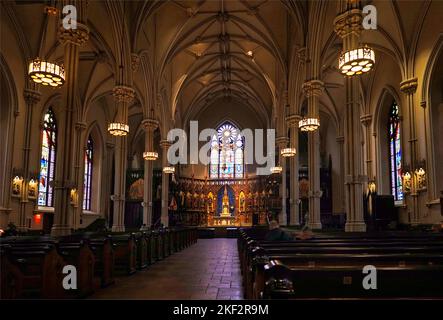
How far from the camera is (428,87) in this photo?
20.0 meters

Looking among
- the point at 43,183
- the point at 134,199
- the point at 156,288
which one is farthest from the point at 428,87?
the point at 134,199

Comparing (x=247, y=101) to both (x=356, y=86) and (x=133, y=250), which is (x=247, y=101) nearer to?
(x=356, y=86)

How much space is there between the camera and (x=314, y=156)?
70.8ft

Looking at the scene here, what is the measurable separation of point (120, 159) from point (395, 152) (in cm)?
1781

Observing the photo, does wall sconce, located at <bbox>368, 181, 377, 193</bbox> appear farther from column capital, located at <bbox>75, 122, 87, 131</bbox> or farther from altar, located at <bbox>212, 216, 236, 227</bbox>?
column capital, located at <bbox>75, 122, 87, 131</bbox>

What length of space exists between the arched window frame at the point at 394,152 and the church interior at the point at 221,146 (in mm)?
142

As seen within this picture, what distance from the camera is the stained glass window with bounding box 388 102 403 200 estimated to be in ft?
84.3

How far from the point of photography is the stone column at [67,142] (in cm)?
1291

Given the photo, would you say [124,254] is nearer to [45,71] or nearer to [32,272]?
[32,272]

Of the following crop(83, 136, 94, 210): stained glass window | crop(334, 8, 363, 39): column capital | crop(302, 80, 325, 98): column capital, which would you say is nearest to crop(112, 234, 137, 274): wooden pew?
crop(334, 8, 363, 39): column capital

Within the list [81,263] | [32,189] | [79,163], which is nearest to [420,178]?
[81,263]

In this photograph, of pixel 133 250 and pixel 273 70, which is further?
pixel 273 70

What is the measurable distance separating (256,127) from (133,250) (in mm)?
34123

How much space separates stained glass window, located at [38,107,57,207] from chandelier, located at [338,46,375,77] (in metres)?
20.3
